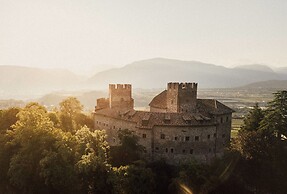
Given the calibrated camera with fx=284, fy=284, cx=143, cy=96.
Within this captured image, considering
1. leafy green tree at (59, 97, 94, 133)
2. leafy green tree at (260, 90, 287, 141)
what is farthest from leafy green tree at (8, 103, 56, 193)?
leafy green tree at (260, 90, 287, 141)

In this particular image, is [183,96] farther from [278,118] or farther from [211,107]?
[278,118]

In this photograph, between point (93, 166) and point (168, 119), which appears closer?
point (93, 166)

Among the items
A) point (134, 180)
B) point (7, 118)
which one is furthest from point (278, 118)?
point (7, 118)

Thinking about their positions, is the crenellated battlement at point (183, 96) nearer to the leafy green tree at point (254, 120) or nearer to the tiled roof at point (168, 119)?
the tiled roof at point (168, 119)

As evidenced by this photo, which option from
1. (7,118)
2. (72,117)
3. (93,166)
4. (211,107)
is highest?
(211,107)

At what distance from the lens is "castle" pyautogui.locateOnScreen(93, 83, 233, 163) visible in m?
47.6

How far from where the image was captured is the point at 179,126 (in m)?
47.1

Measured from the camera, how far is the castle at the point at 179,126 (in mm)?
47562

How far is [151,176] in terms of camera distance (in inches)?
1594

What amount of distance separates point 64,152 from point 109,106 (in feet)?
87.5

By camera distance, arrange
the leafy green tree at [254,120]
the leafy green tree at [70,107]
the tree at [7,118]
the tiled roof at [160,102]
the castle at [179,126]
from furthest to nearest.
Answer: the leafy green tree at [70,107], the leafy green tree at [254,120], the tiled roof at [160,102], the tree at [7,118], the castle at [179,126]

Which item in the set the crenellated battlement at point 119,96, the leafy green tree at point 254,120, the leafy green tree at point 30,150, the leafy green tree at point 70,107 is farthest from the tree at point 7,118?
the leafy green tree at point 254,120

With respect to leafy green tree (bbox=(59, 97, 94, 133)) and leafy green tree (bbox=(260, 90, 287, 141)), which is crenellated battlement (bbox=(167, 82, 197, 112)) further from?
leafy green tree (bbox=(59, 97, 94, 133))

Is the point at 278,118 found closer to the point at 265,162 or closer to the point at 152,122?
the point at 265,162
